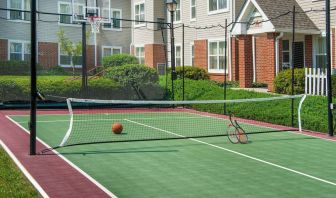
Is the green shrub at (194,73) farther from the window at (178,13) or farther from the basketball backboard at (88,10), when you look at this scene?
the window at (178,13)

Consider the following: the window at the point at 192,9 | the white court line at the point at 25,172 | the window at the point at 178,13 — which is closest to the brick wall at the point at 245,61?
the window at the point at 192,9

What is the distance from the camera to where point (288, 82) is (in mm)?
23750

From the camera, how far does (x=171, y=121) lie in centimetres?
2019

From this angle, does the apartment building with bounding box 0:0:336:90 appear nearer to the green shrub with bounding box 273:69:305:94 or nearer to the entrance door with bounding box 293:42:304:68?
the entrance door with bounding box 293:42:304:68

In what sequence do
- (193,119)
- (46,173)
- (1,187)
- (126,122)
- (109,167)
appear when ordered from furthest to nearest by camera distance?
1. (193,119)
2. (126,122)
3. (109,167)
4. (46,173)
5. (1,187)

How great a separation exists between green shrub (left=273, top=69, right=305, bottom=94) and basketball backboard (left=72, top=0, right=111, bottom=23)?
34.0ft

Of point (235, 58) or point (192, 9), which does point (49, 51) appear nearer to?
point (192, 9)

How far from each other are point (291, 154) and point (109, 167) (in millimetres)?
4887

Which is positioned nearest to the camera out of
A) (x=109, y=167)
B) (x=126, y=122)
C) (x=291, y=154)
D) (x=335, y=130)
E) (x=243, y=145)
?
(x=109, y=167)

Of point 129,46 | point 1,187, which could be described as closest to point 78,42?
point 129,46

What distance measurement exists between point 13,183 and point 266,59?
21.0 meters

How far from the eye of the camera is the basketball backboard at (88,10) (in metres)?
29.9

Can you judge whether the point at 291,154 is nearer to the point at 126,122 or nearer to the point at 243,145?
the point at 243,145

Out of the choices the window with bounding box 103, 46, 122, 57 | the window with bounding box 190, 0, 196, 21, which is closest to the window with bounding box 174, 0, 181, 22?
the window with bounding box 190, 0, 196, 21
